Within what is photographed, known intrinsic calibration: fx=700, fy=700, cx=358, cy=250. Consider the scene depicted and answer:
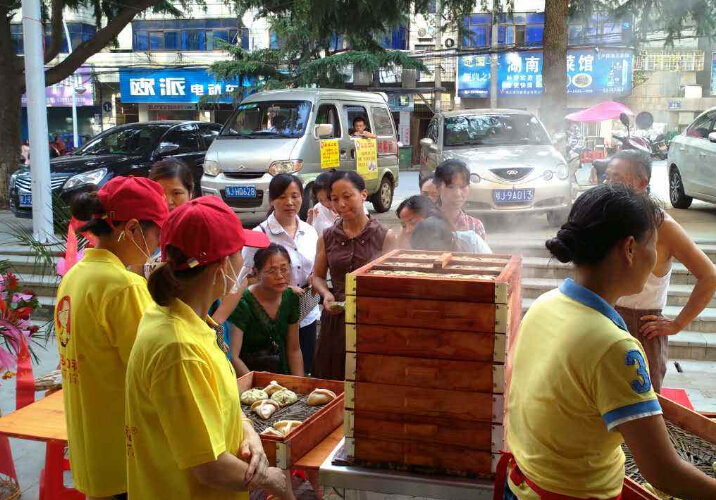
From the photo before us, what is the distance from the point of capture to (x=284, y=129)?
9.94 meters

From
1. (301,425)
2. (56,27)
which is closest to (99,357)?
(301,425)

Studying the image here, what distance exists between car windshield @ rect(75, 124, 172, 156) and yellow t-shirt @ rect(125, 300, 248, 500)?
9.44 meters

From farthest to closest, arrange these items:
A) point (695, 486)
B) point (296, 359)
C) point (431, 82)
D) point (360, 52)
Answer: point (431, 82), point (360, 52), point (296, 359), point (695, 486)

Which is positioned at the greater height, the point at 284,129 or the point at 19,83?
the point at 19,83

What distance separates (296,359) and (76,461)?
1.66 meters

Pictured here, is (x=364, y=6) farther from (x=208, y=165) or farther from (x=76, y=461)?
(x=76, y=461)

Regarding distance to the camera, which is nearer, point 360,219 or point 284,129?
point 360,219

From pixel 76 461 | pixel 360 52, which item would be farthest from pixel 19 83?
pixel 76 461

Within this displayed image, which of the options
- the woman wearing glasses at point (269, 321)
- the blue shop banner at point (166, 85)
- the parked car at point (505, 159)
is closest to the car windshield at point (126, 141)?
the parked car at point (505, 159)

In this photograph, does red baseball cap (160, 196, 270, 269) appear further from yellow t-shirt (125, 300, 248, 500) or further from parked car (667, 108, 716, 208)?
parked car (667, 108, 716, 208)

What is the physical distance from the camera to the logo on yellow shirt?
2.27m

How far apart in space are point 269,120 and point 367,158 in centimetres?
160

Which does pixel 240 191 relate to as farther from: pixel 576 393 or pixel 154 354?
pixel 576 393

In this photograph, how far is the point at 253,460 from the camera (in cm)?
193
